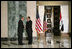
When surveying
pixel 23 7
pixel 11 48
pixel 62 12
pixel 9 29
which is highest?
pixel 23 7

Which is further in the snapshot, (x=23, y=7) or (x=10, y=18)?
(x=23, y=7)

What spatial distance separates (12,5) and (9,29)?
0.61 metres

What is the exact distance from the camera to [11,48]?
3.02 metres

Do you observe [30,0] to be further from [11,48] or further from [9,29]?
[11,48]

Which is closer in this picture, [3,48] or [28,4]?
[3,48]


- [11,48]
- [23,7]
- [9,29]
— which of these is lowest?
[11,48]

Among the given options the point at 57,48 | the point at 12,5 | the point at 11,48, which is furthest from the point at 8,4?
the point at 57,48

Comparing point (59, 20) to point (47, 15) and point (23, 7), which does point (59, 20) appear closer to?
point (47, 15)

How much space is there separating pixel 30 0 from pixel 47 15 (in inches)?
97.5

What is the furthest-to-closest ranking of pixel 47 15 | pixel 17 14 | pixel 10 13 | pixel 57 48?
pixel 10 13
pixel 17 14
pixel 57 48
pixel 47 15

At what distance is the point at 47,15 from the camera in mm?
1690

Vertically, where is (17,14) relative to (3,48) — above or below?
above

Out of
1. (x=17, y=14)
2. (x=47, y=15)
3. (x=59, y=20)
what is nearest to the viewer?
(x=47, y=15)

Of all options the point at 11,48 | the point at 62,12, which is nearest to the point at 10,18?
the point at 11,48
